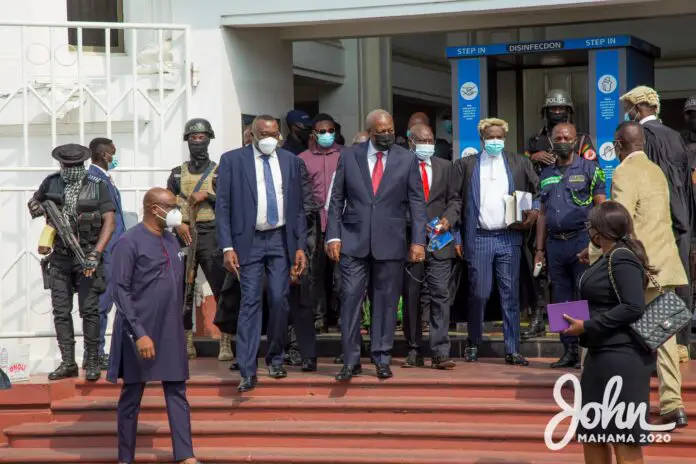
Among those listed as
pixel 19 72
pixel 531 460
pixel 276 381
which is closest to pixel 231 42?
pixel 19 72

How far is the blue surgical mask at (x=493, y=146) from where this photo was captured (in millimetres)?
10977

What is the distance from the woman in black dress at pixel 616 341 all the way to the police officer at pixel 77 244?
473 centimetres

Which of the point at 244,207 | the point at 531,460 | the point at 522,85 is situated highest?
the point at 522,85

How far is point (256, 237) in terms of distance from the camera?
10406 millimetres

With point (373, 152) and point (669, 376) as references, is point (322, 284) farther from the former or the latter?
point (669, 376)

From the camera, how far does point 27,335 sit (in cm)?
1181

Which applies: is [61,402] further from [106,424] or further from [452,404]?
[452,404]

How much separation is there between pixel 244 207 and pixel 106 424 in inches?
76.8

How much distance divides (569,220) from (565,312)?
3328 mm

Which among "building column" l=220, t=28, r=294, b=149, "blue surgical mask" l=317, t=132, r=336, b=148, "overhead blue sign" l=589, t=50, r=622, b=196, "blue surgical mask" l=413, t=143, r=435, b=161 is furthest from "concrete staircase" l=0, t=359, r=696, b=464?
→ "building column" l=220, t=28, r=294, b=149

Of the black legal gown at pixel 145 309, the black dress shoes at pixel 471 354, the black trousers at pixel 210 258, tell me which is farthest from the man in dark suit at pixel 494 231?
the black legal gown at pixel 145 309

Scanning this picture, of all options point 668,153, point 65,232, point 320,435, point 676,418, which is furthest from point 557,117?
point 65,232

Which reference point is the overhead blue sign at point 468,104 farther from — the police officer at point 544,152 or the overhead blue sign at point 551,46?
the police officer at point 544,152

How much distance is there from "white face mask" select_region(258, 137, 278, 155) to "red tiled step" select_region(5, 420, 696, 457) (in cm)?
210
